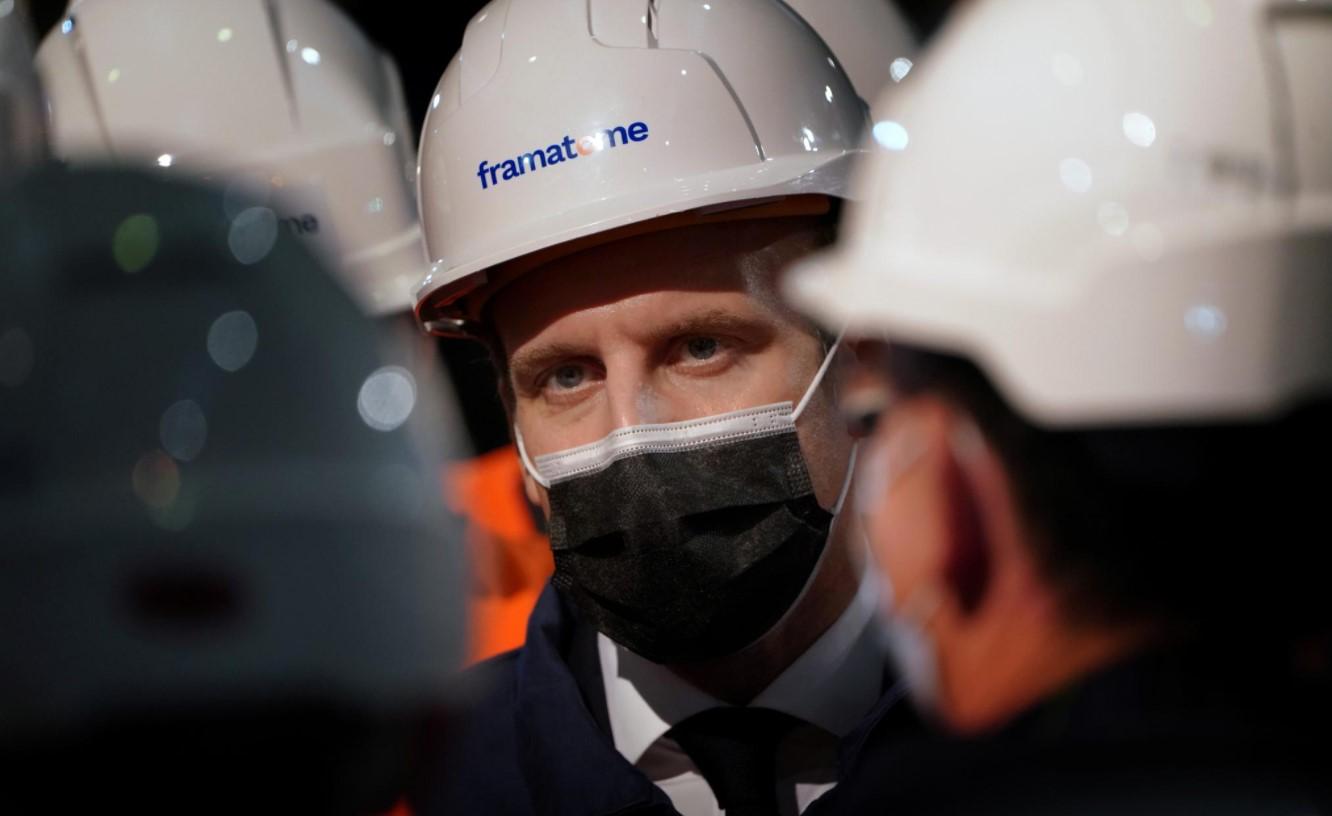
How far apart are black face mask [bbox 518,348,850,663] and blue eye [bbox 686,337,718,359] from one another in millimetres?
139

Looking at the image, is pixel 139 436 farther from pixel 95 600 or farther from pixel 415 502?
pixel 415 502

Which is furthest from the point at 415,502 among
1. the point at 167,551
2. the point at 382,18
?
the point at 382,18

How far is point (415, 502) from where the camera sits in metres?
1.42

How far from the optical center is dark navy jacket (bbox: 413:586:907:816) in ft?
7.95

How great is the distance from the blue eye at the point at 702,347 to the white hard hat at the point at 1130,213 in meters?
1.09

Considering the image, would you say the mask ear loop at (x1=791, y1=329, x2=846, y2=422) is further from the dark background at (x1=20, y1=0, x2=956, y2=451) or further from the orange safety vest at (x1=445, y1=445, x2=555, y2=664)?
the dark background at (x1=20, y1=0, x2=956, y2=451)

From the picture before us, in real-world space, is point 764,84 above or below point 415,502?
below

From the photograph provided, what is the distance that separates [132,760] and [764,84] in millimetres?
1816

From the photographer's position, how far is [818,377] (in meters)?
2.62

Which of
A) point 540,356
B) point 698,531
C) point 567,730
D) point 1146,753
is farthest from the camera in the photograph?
point 540,356

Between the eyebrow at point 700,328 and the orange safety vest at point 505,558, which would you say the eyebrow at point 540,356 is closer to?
the eyebrow at point 700,328

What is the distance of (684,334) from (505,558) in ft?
4.05

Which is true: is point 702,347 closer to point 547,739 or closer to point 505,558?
point 547,739

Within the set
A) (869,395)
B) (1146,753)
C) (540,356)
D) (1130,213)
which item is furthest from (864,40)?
(1146,753)
